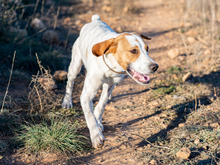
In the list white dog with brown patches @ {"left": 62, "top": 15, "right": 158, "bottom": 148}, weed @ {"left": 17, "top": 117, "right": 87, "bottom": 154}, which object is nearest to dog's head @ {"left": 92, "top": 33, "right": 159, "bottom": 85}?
white dog with brown patches @ {"left": 62, "top": 15, "right": 158, "bottom": 148}

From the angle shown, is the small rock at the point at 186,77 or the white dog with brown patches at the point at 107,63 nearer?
the white dog with brown patches at the point at 107,63

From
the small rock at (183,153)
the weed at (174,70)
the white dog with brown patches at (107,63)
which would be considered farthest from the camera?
the weed at (174,70)

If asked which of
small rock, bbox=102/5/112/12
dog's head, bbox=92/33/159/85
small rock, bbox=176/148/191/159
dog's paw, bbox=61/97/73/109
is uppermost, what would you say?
small rock, bbox=102/5/112/12

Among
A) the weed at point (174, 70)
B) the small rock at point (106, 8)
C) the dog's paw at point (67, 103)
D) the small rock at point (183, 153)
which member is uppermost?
the small rock at point (106, 8)

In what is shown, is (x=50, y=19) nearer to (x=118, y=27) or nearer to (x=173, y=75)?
(x=118, y=27)

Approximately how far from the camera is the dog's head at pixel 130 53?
2.61 m

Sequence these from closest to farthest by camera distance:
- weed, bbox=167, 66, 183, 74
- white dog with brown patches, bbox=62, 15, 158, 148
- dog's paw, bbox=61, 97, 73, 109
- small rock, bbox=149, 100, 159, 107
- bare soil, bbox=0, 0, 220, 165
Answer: white dog with brown patches, bbox=62, 15, 158, 148, bare soil, bbox=0, 0, 220, 165, dog's paw, bbox=61, 97, 73, 109, small rock, bbox=149, 100, 159, 107, weed, bbox=167, 66, 183, 74

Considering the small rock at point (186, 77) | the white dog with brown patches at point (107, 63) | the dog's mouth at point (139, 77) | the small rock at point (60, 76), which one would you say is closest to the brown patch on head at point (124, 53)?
the white dog with brown patches at point (107, 63)

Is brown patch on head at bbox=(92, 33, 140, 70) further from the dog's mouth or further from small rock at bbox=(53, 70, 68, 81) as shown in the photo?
small rock at bbox=(53, 70, 68, 81)

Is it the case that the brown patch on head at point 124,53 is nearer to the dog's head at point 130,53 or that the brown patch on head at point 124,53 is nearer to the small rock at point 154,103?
the dog's head at point 130,53

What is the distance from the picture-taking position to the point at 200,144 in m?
2.76

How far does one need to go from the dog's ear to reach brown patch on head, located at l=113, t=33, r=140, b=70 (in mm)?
59

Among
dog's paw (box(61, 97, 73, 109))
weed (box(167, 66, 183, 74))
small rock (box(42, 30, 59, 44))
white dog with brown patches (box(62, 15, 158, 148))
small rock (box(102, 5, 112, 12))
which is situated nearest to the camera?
white dog with brown patches (box(62, 15, 158, 148))

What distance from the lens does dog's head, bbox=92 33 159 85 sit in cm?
261
